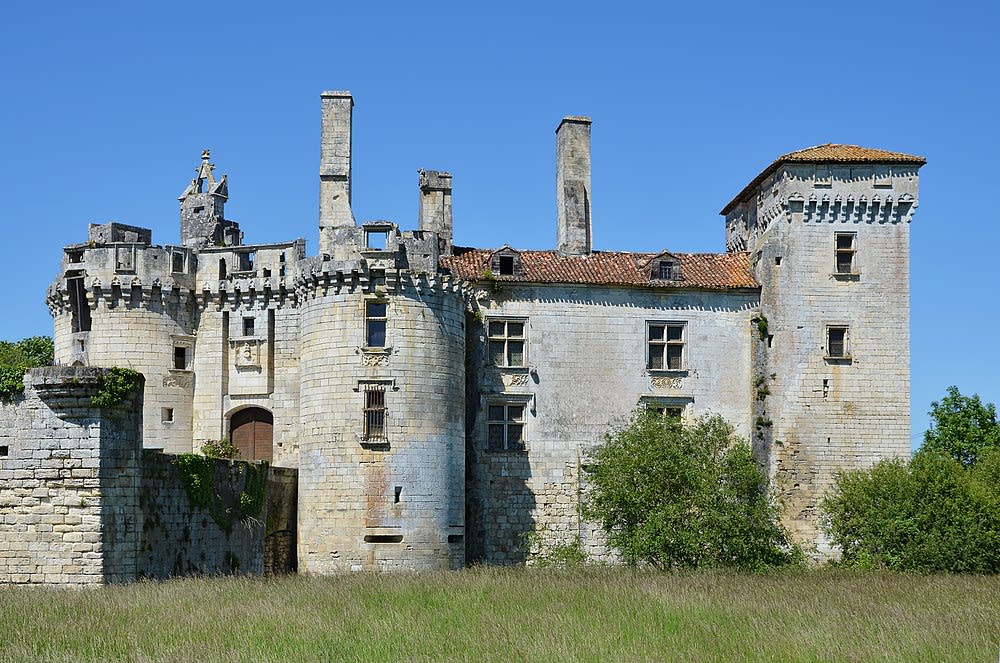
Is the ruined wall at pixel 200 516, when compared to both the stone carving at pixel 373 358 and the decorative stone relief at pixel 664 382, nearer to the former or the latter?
the stone carving at pixel 373 358

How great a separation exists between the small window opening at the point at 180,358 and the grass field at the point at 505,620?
1177 cm

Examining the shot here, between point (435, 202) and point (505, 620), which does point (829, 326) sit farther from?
point (505, 620)

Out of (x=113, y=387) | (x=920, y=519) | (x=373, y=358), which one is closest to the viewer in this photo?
(x=113, y=387)

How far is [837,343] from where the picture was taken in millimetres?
40031

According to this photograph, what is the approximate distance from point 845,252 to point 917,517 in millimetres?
8378

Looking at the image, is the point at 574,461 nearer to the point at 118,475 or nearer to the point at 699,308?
the point at 699,308

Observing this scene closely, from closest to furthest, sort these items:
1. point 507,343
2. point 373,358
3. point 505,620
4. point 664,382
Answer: point 505,620, point 373,358, point 507,343, point 664,382

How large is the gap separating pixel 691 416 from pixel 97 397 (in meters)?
18.9

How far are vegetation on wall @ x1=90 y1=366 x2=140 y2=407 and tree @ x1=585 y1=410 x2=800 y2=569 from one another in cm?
1356

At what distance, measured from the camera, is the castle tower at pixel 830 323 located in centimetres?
3934

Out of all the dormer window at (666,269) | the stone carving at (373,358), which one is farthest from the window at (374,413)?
the dormer window at (666,269)

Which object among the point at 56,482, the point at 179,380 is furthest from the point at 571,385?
the point at 56,482

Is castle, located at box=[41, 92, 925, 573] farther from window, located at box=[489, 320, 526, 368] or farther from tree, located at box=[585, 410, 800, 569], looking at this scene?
tree, located at box=[585, 410, 800, 569]

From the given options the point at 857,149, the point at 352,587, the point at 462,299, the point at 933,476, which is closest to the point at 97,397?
the point at 352,587
